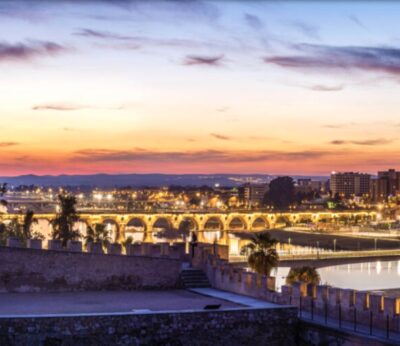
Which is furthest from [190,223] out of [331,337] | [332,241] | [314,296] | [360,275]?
[331,337]

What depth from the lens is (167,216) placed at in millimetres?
129625

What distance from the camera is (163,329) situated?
1399 cm

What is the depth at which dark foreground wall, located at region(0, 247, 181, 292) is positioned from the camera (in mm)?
17125

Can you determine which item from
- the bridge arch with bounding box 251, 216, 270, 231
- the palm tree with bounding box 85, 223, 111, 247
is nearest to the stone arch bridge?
the bridge arch with bounding box 251, 216, 270, 231

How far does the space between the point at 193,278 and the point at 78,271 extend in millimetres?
2412

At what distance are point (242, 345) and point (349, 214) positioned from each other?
494ft

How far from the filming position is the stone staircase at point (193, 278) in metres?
18.4

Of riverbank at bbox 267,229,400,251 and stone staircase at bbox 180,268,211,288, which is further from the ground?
riverbank at bbox 267,229,400,251

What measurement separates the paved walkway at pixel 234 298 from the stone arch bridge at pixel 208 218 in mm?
88281

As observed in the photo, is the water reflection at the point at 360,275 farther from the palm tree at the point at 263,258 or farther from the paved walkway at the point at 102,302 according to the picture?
the paved walkway at the point at 102,302

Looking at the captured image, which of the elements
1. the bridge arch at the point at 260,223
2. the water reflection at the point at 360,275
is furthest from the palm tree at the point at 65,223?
the bridge arch at the point at 260,223

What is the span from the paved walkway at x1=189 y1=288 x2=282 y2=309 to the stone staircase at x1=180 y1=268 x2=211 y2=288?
11.8 inches

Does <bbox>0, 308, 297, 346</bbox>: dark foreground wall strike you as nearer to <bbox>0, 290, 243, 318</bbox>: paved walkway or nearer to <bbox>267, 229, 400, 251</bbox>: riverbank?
<bbox>0, 290, 243, 318</bbox>: paved walkway

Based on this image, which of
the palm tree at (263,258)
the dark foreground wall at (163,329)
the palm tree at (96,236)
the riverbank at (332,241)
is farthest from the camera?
the riverbank at (332,241)
